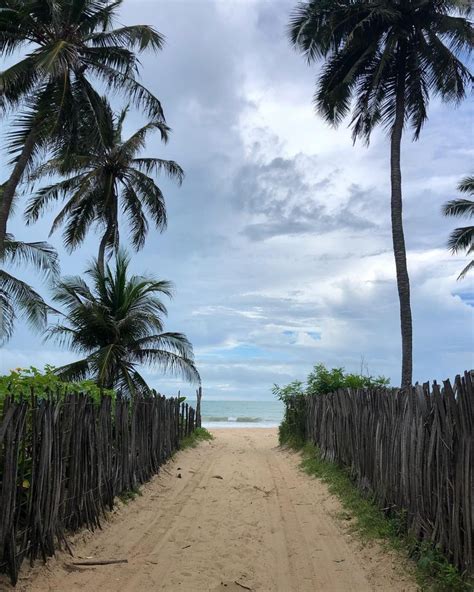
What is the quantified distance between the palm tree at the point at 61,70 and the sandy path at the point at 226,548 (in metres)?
8.78

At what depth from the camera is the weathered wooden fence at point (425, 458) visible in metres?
4.62

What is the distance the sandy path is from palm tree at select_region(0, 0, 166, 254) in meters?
8.78

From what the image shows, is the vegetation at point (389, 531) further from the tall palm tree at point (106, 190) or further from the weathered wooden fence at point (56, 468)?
the tall palm tree at point (106, 190)

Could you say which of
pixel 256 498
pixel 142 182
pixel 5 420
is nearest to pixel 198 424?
pixel 142 182

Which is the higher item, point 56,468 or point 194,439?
point 56,468

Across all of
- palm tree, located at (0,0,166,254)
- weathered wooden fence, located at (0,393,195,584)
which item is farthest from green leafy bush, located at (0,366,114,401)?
palm tree, located at (0,0,166,254)

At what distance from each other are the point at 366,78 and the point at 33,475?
590 inches

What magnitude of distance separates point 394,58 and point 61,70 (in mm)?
9159

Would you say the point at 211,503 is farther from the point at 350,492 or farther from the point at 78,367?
the point at 78,367

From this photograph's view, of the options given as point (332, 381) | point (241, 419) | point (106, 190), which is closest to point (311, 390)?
point (332, 381)

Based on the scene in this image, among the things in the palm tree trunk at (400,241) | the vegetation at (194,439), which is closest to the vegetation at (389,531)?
the palm tree trunk at (400,241)

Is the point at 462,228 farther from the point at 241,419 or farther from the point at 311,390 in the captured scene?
the point at 241,419

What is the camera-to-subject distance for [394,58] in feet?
52.2

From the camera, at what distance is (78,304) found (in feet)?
54.1
